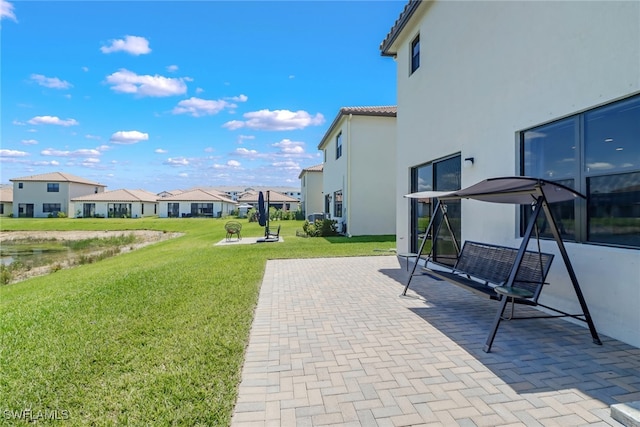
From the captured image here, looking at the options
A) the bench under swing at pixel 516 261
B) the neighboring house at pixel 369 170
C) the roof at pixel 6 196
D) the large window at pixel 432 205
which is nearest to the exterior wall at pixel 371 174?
the neighboring house at pixel 369 170

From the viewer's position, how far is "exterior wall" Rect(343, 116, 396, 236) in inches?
678

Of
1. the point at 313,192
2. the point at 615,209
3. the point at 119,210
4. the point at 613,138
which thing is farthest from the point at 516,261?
the point at 119,210

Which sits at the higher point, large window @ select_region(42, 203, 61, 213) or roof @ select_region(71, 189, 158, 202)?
roof @ select_region(71, 189, 158, 202)

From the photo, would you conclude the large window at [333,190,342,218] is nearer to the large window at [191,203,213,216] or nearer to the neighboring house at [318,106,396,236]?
the neighboring house at [318,106,396,236]

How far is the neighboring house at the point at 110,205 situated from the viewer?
51.3 metres

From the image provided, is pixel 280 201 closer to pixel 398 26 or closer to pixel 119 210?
pixel 119 210

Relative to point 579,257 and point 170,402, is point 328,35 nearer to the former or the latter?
point 579,257

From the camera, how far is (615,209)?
3994mm

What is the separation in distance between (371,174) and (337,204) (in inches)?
155

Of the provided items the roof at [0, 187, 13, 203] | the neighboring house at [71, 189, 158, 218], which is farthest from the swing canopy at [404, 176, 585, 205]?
the roof at [0, 187, 13, 203]

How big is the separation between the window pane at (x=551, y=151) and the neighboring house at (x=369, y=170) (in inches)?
471

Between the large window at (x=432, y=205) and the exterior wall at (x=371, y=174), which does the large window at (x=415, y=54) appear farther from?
the exterior wall at (x=371, y=174)

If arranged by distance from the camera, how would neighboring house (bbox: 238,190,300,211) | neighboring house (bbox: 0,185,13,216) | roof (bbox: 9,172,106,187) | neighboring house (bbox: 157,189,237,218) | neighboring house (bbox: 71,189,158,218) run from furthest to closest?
neighboring house (bbox: 0,185,13,216)
neighboring house (bbox: 238,190,300,211)
roof (bbox: 9,172,106,187)
neighboring house (bbox: 157,189,237,218)
neighboring house (bbox: 71,189,158,218)

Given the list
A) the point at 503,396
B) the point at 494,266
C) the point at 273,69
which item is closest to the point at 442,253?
the point at 494,266
